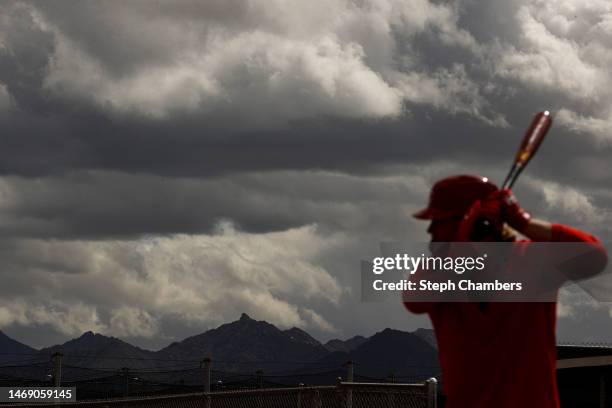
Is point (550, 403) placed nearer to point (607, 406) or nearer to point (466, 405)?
point (466, 405)

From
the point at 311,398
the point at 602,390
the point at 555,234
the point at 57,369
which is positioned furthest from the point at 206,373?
the point at 555,234

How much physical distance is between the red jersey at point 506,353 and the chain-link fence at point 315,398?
33.9ft

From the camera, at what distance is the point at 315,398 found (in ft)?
53.5

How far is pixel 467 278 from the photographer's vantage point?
194 inches

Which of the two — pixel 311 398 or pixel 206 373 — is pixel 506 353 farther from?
pixel 206 373

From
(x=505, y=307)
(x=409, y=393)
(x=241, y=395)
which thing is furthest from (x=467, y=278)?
(x=241, y=395)

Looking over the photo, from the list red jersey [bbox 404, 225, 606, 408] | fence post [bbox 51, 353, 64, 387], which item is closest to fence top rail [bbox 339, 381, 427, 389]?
fence post [bbox 51, 353, 64, 387]

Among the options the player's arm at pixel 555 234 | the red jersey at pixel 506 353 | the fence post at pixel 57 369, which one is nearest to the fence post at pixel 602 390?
the fence post at pixel 57 369

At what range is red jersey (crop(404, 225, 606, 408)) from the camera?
190 inches

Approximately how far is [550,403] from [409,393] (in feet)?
35.5

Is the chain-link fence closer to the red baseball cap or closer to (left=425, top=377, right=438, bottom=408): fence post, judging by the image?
(left=425, top=377, right=438, bottom=408): fence post

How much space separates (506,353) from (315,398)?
1166cm

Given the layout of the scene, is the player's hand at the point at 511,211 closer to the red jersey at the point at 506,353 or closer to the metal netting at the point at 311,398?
the red jersey at the point at 506,353

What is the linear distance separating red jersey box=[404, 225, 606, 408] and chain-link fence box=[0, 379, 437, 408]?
33.9 feet
